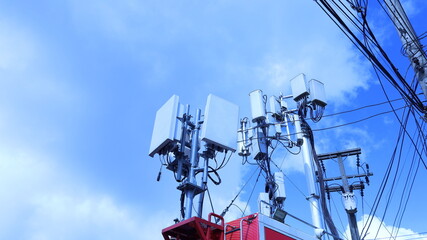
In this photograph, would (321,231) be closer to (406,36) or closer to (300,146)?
(300,146)

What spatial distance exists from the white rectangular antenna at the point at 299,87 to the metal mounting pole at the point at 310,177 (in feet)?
2.78

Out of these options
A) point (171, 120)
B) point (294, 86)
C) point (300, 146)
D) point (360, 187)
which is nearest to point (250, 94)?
point (294, 86)

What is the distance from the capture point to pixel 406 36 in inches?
482

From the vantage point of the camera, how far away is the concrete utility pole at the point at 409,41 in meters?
11.4

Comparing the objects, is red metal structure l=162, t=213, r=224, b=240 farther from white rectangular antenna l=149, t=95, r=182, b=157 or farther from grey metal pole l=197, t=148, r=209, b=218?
white rectangular antenna l=149, t=95, r=182, b=157

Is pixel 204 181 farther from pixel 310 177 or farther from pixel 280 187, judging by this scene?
pixel 310 177

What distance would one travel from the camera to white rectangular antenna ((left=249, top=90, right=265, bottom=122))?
15.5 meters

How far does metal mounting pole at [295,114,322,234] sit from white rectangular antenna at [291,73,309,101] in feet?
2.78

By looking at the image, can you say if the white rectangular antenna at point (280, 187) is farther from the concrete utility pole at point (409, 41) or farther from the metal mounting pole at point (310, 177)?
the concrete utility pole at point (409, 41)

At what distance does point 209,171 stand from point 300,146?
19.6 feet

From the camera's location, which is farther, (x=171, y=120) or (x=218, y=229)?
(x=171, y=120)

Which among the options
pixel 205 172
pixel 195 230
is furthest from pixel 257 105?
pixel 195 230

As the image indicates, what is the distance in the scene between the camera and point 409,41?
12086 mm

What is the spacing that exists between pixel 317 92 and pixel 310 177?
3.46m
